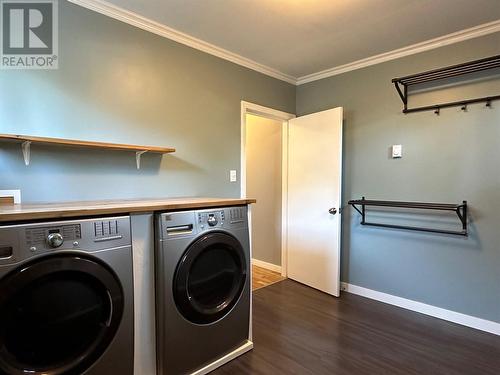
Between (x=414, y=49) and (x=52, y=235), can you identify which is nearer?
(x=52, y=235)

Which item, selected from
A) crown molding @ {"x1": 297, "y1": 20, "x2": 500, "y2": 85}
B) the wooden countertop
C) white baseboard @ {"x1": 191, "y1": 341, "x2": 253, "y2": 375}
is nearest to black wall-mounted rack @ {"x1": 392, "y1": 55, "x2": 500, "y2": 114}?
crown molding @ {"x1": 297, "y1": 20, "x2": 500, "y2": 85}

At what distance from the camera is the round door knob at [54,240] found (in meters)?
1.14

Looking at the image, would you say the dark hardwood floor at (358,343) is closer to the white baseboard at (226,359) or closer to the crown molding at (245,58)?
the white baseboard at (226,359)

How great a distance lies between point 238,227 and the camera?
183cm

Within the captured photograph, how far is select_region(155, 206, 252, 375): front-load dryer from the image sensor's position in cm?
150

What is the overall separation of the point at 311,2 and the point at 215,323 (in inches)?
85.9

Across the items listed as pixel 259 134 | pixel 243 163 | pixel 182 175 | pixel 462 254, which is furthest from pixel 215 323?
pixel 259 134

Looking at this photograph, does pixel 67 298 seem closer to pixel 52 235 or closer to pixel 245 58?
pixel 52 235

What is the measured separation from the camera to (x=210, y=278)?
1721 millimetres

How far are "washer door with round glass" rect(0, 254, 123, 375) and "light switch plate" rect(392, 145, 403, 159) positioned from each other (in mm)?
2548

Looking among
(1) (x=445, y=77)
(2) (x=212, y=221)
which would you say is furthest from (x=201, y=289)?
(1) (x=445, y=77)
